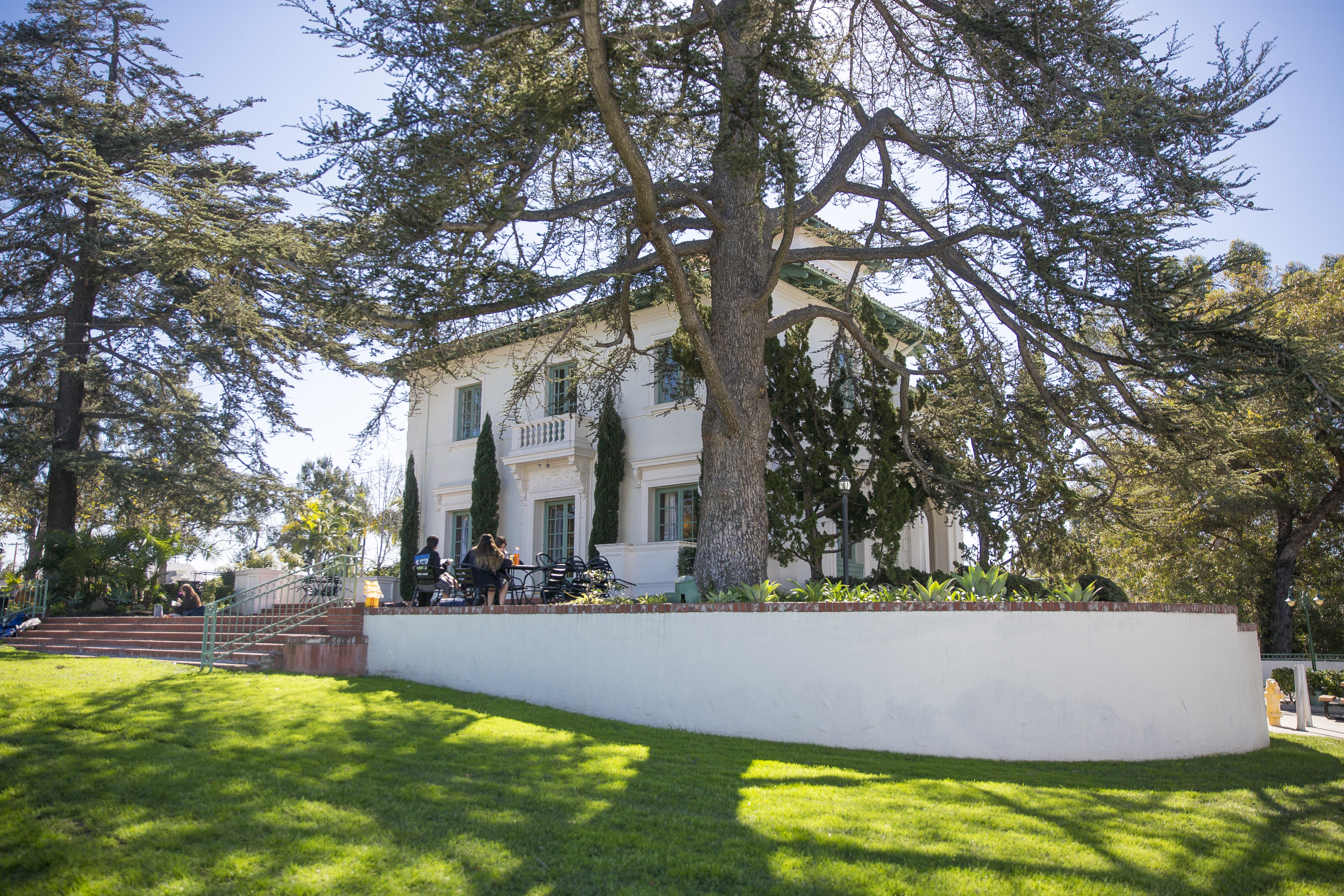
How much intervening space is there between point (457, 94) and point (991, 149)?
703 centimetres

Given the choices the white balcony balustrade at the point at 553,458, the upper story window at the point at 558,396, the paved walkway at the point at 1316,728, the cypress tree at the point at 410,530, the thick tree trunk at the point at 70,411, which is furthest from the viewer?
the cypress tree at the point at 410,530

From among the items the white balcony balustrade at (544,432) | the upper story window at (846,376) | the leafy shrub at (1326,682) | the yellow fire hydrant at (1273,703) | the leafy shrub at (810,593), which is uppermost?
the upper story window at (846,376)

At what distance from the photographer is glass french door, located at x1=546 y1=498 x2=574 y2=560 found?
68.7 ft

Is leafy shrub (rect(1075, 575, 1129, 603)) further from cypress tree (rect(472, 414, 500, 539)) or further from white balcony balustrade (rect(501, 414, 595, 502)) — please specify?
cypress tree (rect(472, 414, 500, 539))

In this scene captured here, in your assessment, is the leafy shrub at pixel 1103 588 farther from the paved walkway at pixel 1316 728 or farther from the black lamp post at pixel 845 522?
the black lamp post at pixel 845 522

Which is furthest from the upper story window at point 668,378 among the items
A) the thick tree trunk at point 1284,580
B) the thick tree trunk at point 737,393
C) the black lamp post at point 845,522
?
the thick tree trunk at point 1284,580

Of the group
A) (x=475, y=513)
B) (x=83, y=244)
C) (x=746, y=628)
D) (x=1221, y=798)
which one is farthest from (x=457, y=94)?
(x=83, y=244)

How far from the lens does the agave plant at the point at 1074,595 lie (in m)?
9.22

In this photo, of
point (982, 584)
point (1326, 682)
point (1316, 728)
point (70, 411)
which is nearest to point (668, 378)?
point (982, 584)

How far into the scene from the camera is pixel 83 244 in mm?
20453

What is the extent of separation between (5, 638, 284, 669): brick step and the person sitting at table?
10.1 ft

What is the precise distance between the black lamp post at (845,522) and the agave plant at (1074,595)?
2.44m

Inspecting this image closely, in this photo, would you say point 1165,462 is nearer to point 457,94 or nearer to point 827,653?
point 827,653

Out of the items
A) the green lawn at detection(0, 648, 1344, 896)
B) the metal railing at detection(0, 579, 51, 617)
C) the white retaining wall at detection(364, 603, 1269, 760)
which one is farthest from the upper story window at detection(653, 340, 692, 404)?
the metal railing at detection(0, 579, 51, 617)
